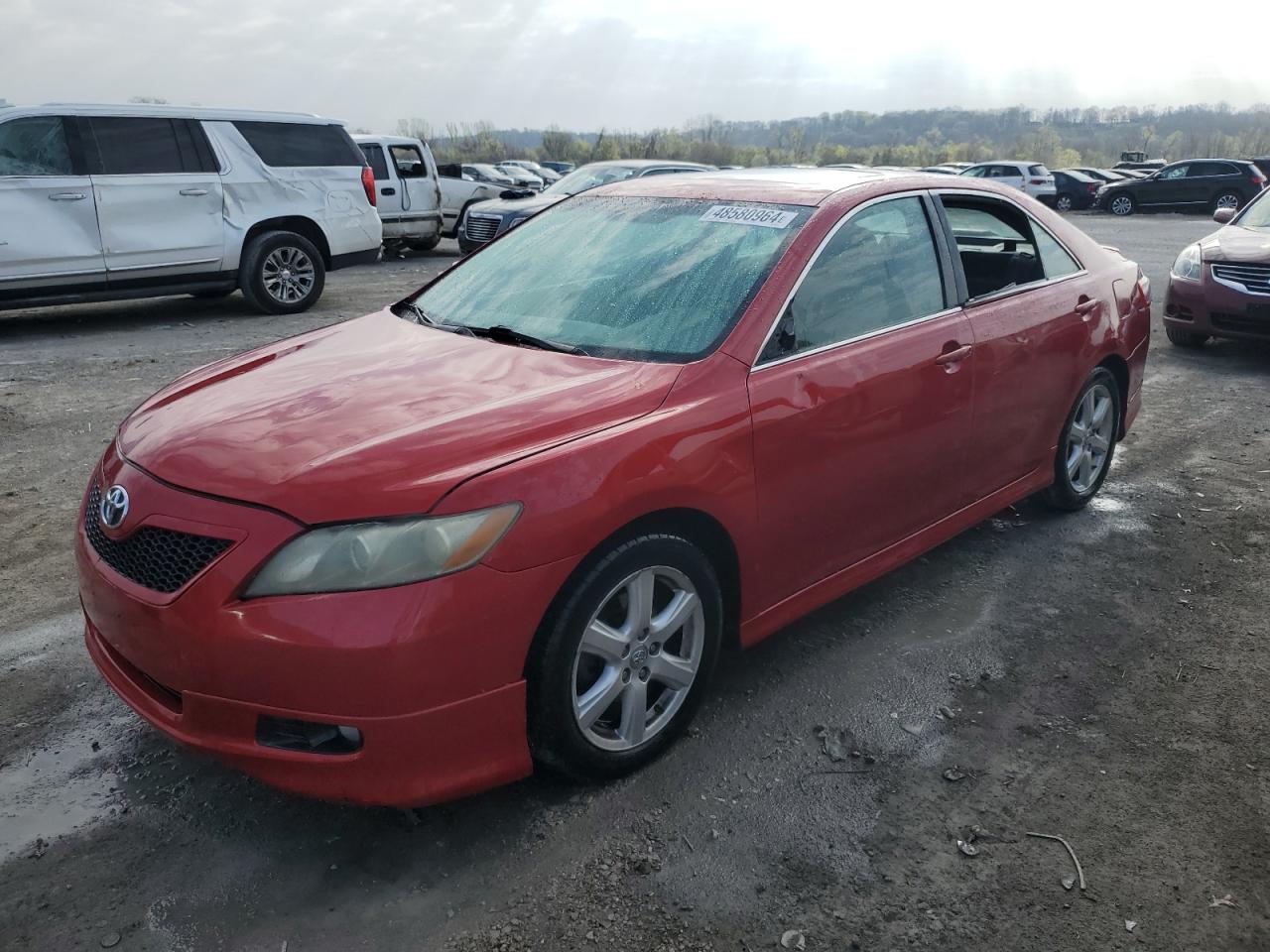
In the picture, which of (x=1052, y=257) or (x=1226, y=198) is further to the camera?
(x=1226, y=198)

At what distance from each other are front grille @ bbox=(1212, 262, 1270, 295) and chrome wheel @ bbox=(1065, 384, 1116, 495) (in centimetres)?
414

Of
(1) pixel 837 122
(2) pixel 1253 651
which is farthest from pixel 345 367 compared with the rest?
(1) pixel 837 122

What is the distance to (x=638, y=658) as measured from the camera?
9.06ft

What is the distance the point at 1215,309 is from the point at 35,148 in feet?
32.4

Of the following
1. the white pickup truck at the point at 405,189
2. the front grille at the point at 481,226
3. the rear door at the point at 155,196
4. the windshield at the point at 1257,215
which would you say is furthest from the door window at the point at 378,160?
the windshield at the point at 1257,215

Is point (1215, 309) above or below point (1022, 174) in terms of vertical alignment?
below

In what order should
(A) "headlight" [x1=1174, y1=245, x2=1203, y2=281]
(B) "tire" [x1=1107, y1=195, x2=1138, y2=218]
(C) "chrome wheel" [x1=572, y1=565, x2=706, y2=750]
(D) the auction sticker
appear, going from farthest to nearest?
(B) "tire" [x1=1107, y1=195, x2=1138, y2=218] → (A) "headlight" [x1=1174, y1=245, x2=1203, y2=281] → (D) the auction sticker → (C) "chrome wheel" [x1=572, y1=565, x2=706, y2=750]

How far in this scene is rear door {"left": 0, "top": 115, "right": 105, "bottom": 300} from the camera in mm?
8484

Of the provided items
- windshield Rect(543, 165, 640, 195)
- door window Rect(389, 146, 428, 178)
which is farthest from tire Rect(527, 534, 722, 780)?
door window Rect(389, 146, 428, 178)

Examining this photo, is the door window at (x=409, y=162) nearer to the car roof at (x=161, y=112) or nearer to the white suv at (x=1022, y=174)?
the car roof at (x=161, y=112)

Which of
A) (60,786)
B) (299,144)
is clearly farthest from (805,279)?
(299,144)

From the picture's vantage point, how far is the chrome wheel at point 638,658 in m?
2.65

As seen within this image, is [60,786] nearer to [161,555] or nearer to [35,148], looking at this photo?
[161,555]

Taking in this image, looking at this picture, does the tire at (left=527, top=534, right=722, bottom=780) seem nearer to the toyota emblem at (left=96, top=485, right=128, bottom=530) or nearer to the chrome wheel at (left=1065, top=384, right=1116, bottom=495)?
the toyota emblem at (left=96, top=485, right=128, bottom=530)
